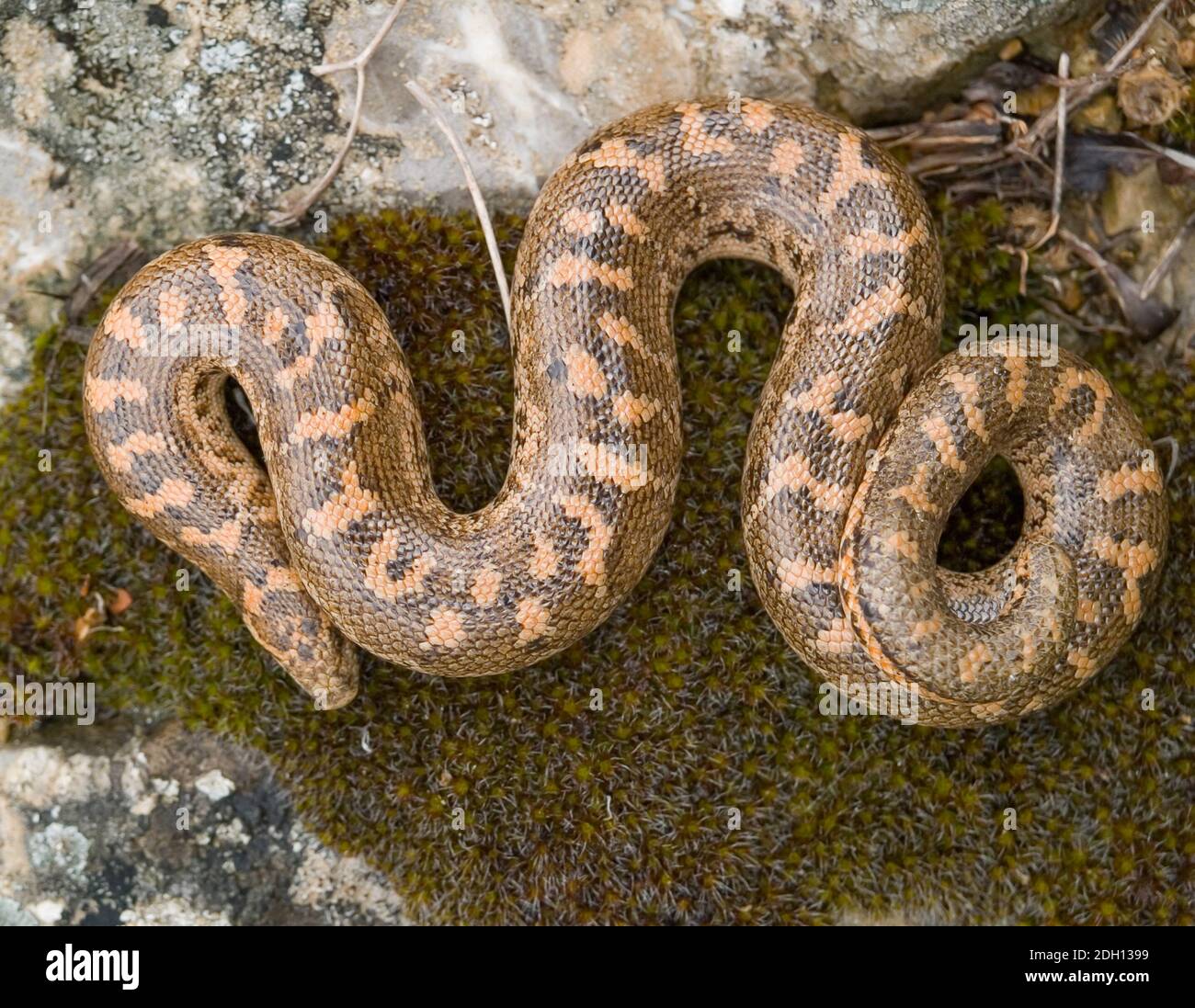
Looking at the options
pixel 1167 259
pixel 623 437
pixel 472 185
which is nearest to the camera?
pixel 623 437

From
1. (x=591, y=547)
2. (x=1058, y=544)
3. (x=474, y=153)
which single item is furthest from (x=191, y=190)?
(x=1058, y=544)

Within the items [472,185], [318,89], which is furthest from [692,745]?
[318,89]

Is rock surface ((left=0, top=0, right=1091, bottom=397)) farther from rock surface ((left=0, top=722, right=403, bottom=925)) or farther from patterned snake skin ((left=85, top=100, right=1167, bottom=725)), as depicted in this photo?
rock surface ((left=0, top=722, right=403, bottom=925))

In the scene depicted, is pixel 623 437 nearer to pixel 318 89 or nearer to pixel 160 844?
pixel 318 89

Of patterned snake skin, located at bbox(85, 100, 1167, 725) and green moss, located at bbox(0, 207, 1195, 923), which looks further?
green moss, located at bbox(0, 207, 1195, 923)

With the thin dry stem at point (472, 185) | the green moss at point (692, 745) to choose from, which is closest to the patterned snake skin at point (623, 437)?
the thin dry stem at point (472, 185)

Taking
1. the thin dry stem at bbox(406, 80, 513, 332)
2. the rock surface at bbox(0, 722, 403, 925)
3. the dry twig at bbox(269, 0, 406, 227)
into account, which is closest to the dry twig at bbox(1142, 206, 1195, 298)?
the thin dry stem at bbox(406, 80, 513, 332)
